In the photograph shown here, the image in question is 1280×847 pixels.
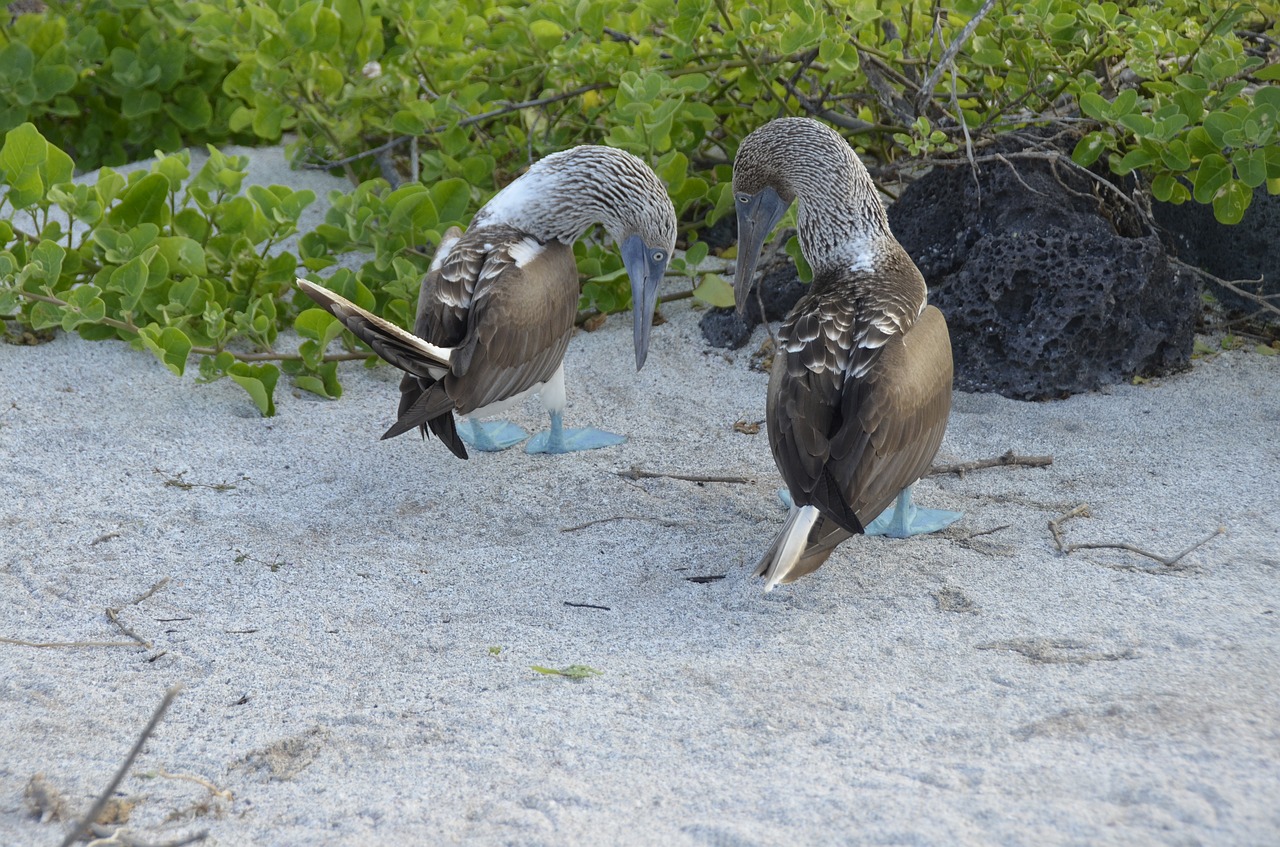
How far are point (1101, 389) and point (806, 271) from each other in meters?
1.28

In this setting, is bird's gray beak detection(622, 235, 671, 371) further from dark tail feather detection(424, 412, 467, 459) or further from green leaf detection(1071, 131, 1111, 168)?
green leaf detection(1071, 131, 1111, 168)

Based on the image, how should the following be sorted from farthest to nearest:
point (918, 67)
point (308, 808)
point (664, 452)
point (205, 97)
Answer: point (205, 97), point (918, 67), point (664, 452), point (308, 808)

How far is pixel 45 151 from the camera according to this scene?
4680 millimetres

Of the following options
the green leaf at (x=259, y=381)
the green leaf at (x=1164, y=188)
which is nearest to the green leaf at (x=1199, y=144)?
the green leaf at (x=1164, y=188)

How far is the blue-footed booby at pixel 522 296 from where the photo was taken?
3.95 m

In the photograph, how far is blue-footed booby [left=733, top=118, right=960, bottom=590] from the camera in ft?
10.7

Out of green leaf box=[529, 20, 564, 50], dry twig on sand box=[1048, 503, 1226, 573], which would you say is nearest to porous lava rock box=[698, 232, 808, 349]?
green leaf box=[529, 20, 564, 50]

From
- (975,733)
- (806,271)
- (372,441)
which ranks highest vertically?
(806,271)

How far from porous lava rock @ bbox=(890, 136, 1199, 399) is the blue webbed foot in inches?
70.1

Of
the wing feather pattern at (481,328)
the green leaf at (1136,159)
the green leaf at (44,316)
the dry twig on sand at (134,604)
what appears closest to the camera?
the dry twig on sand at (134,604)

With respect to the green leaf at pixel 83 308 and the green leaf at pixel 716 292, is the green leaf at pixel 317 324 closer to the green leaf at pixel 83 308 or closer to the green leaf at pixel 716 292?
the green leaf at pixel 83 308

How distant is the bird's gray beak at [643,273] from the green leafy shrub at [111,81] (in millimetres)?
3168

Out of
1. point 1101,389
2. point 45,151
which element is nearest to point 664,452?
point 1101,389

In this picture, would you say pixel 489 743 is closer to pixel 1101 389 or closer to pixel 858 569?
pixel 858 569
